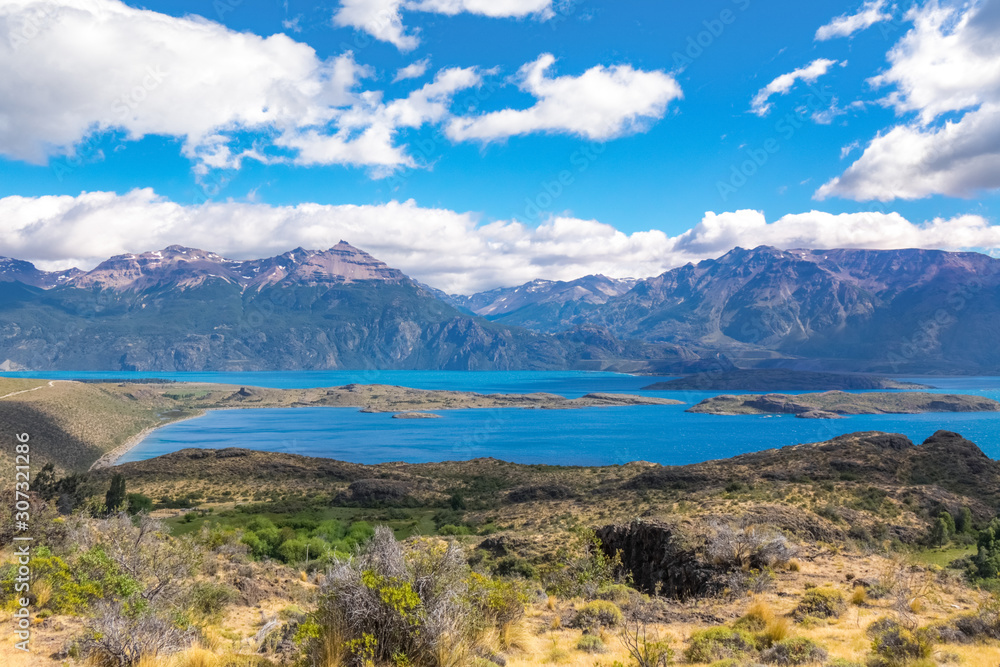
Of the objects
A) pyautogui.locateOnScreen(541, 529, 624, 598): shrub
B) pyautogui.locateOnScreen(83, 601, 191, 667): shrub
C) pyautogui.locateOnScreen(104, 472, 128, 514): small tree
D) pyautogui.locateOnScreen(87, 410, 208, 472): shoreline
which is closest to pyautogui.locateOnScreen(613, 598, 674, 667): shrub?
pyautogui.locateOnScreen(541, 529, 624, 598): shrub

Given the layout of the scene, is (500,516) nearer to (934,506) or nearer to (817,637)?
(934,506)

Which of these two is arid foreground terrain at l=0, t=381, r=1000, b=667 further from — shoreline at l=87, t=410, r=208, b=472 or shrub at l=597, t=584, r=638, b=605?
shoreline at l=87, t=410, r=208, b=472

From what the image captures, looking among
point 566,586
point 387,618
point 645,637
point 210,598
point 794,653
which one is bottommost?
point 566,586

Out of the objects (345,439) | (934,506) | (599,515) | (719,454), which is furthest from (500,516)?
(345,439)

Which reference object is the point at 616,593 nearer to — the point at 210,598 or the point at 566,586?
the point at 566,586

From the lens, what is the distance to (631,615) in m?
14.6

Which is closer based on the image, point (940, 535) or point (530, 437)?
point (940, 535)

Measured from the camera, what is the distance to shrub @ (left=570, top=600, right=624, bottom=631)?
13.9 metres

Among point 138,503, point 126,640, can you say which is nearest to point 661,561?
point 126,640

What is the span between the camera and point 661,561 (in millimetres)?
20703

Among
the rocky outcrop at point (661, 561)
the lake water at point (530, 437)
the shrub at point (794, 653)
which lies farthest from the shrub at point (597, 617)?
the lake water at point (530, 437)

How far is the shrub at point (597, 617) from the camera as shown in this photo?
13.9 meters

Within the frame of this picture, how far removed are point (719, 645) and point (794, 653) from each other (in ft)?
4.37

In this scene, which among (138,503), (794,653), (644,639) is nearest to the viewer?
(644,639)
